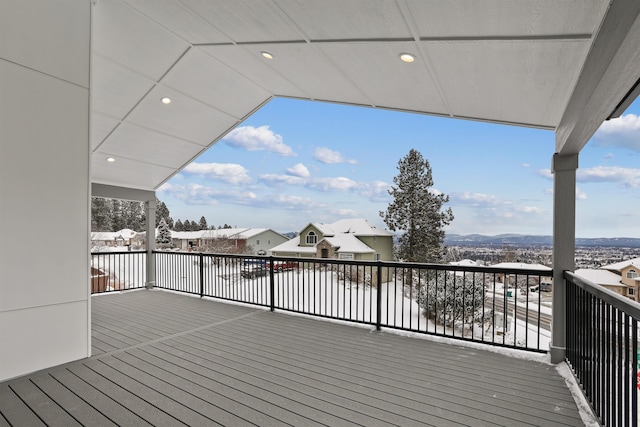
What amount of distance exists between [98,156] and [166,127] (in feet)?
4.94

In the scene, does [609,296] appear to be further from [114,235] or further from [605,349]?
[114,235]

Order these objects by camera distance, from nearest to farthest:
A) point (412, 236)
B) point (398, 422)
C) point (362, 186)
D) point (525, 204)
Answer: point (398, 422) → point (412, 236) → point (525, 204) → point (362, 186)

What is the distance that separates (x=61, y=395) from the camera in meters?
2.46

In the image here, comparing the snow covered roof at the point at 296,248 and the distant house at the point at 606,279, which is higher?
the distant house at the point at 606,279

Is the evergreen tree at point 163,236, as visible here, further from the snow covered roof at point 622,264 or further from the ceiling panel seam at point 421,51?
the snow covered roof at point 622,264

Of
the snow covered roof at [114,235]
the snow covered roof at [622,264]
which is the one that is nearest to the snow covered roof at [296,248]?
the snow covered roof at [114,235]

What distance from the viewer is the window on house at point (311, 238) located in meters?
16.6

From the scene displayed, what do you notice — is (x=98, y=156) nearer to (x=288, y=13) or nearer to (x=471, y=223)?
(x=288, y=13)

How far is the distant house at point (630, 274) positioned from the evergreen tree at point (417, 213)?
15.6 meters

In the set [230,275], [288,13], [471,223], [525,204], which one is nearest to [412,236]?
[471,223]

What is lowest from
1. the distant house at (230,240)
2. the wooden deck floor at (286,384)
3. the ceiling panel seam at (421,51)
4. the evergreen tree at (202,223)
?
the distant house at (230,240)

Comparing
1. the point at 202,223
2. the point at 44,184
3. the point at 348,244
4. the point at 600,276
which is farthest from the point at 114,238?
the point at 600,276

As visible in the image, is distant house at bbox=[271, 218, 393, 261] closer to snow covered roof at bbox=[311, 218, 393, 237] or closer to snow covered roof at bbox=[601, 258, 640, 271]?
snow covered roof at bbox=[311, 218, 393, 237]

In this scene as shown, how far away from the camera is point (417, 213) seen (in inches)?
717
